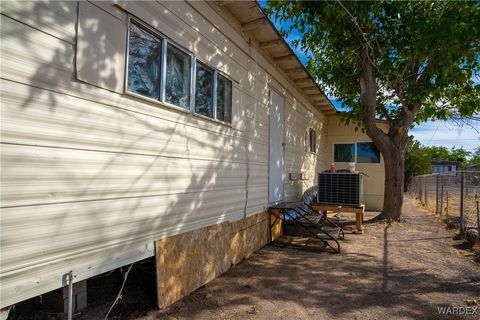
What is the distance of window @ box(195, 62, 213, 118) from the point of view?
173 inches

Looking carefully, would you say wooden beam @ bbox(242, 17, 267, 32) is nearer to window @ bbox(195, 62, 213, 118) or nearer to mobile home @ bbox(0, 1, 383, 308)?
mobile home @ bbox(0, 1, 383, 308)

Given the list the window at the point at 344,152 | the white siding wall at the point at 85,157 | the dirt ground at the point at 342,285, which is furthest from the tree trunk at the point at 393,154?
the white siding wall at the point at 85,157

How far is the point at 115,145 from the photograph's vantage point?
296 cm

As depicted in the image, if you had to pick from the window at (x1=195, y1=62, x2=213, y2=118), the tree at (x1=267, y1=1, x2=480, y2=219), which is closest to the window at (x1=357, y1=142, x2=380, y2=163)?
the tree at (x1=267, y1=1, x2=480, y2=219)

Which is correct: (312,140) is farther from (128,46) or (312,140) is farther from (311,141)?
(128,46)

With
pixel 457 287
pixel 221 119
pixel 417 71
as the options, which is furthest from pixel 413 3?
pixel 457 287

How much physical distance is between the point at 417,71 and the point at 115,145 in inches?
358

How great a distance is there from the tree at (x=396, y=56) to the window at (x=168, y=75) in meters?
3.69

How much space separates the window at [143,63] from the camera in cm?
319

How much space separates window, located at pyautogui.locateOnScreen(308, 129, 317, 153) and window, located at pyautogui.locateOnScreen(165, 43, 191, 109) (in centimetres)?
744

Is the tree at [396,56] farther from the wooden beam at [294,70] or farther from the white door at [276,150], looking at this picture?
the white door at [276,150]

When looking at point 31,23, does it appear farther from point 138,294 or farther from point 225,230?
point 225,230

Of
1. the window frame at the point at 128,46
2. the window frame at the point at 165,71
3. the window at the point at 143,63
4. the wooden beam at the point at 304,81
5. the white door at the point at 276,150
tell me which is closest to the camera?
the window frame at the point at 128,46

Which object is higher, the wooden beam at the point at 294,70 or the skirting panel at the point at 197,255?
the wooden beam at the point at 294,70
